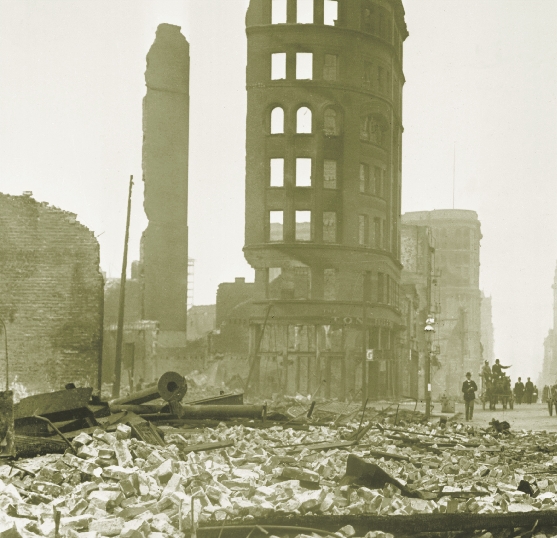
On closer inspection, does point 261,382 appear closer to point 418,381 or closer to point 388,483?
point 418,381

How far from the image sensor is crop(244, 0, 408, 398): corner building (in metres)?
48.8

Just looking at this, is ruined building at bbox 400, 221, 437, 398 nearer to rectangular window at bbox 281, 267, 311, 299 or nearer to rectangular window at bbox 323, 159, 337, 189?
rectangular window at bbox 323, 159, 337, 189

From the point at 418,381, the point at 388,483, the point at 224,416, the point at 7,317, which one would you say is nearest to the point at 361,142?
the point at 418,381

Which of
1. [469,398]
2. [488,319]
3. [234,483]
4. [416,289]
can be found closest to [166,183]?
[416,289]

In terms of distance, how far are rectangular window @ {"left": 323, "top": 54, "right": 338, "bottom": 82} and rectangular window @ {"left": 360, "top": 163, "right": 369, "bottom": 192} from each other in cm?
496

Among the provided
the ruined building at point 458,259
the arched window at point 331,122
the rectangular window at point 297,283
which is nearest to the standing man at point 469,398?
the rectangular window at point 297,283

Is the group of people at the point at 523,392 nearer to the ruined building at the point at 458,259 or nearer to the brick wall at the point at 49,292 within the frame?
the brick wall at the point at 49,292

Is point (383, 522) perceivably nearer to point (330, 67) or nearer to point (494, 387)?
point (494, 387)

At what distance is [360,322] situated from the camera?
49.2 meters

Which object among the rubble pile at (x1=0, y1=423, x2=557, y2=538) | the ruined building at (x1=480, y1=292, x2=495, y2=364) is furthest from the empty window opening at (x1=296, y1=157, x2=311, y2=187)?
the ruined building at (x1=480, y1=292, x2=495, y2=364)

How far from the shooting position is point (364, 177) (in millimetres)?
51812

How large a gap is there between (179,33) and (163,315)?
15150 millimetres

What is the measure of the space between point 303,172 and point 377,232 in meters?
5.60

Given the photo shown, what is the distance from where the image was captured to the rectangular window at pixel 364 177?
51.6 metres
